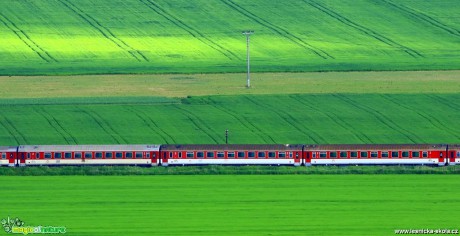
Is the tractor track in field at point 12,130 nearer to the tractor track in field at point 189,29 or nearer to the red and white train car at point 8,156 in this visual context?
the red and white train car at point 8,156

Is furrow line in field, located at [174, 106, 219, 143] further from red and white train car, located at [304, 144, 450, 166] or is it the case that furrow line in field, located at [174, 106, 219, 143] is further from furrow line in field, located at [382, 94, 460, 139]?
furrow line in field, located at [382, 94, 460, 139]

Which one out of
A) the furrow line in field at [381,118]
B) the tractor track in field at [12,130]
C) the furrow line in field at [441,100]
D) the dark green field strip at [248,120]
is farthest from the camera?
the furrow line in field at [441,100]

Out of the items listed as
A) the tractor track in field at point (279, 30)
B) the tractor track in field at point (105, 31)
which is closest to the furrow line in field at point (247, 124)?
the tractor track in field at point (105, 31)

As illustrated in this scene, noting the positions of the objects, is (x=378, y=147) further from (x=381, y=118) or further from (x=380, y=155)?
(x=381, y=118)

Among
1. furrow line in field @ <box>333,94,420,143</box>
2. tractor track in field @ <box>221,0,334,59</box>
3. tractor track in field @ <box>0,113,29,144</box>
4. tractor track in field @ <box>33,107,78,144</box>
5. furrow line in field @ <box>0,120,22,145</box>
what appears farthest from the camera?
tractor track in field @ <box>221,0,334,59</box>

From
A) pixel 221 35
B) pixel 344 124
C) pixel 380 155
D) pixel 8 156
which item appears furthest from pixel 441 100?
pixel 221 35

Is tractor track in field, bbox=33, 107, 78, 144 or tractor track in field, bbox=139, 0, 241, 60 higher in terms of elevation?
tractor track in field, bbox=139, 0, 241, 60

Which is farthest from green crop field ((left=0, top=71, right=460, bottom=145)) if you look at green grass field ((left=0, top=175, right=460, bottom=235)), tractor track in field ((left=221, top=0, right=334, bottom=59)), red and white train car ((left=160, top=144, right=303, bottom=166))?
green grass field ((left=0, top=175, right=460, bottom=235))
